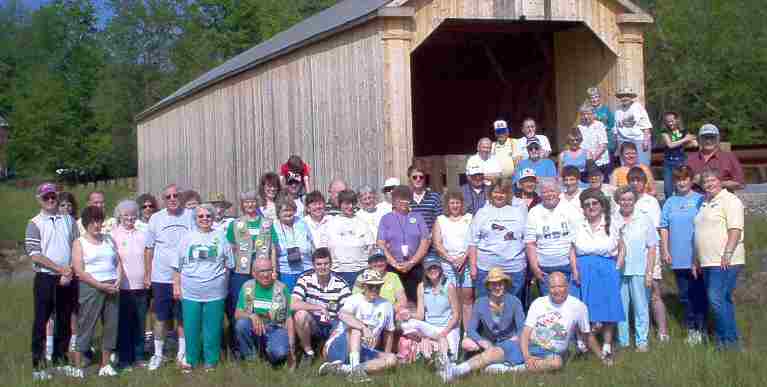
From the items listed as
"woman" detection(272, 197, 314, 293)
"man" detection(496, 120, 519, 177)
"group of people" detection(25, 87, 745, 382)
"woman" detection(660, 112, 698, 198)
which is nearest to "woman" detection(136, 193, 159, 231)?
"group of people" detection(25, 87, 745, 382)

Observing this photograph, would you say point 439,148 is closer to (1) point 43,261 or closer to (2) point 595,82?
(2) point 595,82

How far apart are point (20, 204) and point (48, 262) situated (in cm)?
2553

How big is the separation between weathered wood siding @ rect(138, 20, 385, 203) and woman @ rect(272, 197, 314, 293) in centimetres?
296

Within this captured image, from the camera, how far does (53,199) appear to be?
8.82m

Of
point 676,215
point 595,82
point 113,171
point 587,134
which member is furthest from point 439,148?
point 113,171

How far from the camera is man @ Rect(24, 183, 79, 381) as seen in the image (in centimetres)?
873

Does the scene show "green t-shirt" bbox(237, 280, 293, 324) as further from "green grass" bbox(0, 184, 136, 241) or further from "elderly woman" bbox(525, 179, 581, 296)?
"green grass" bbox(0, 184, 136, 241)

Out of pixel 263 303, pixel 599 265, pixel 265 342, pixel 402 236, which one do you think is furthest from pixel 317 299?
pixel 599 265

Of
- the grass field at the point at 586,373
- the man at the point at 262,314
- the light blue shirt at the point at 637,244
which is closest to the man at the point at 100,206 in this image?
the grass field at the point at 586,373

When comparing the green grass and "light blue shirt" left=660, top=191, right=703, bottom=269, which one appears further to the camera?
the green grass

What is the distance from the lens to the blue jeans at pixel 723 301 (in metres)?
8.67

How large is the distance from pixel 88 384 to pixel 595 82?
8.79 meters

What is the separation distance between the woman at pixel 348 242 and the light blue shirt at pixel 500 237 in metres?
1.09

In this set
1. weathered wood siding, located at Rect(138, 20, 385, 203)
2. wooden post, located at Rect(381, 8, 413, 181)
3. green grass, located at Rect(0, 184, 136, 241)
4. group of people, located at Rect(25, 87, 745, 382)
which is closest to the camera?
group of people, located at Rect(25, 87, 745, 382)
